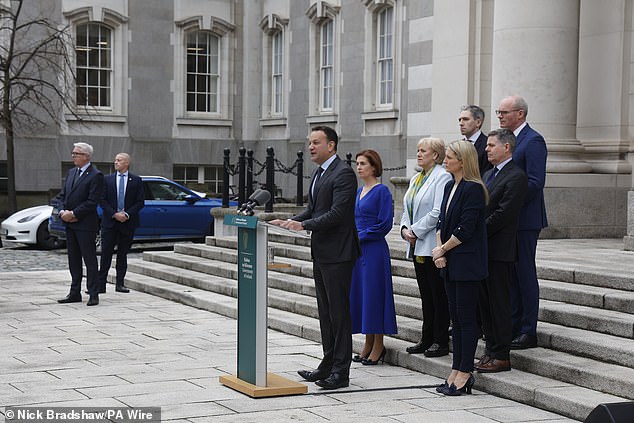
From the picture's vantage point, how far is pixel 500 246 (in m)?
8.63

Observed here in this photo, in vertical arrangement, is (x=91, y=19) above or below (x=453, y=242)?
above

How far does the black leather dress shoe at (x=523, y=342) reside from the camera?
9.04m

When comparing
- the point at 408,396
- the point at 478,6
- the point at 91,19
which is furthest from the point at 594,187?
the point at 91,19

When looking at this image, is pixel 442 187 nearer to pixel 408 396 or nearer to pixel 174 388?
pixel 408 396

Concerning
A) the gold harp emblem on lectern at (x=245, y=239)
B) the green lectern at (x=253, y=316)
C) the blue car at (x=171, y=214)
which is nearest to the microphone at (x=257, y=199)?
the green lectern at (x=253, y=316)

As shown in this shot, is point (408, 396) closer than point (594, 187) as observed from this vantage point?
Yes

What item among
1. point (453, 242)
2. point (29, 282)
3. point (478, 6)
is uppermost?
point (478, 6)

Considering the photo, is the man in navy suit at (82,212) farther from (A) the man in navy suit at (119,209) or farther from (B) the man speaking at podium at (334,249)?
(B) the man speaking at podium at (334,249)

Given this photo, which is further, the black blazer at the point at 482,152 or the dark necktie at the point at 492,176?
the black blazer at the point at 482,152

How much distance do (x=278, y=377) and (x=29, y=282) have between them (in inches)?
345

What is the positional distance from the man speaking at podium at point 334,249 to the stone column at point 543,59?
19.9 feet

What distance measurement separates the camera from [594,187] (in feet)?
48.3

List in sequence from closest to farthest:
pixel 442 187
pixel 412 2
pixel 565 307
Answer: pixel 442 187
pixel 565 307
pixel 412 2

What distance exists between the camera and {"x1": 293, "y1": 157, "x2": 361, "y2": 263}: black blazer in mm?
8617
